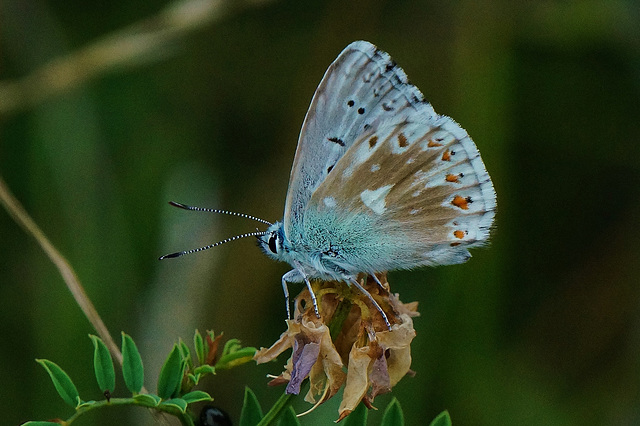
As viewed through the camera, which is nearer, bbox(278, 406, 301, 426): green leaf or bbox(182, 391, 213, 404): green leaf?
bbox(182, 391, 213, 404): green leaf

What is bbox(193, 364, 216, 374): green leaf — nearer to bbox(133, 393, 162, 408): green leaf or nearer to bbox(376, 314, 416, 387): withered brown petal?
bbox(133, 393, 162, 408): green leaf

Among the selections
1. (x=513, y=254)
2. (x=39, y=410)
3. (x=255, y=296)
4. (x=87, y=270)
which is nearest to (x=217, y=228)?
(x=255, y=296)

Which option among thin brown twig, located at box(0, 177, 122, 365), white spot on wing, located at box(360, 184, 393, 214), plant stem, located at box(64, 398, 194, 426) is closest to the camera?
plant stem, located at box(64, 398, 194, 426)

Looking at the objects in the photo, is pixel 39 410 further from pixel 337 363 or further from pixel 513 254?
pixel 513 254

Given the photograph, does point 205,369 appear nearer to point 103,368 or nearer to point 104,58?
point 103,368

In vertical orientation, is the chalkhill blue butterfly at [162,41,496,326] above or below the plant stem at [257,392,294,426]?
above

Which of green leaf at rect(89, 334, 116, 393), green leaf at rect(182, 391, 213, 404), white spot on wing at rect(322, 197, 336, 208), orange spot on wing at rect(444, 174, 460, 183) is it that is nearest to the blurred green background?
white spot on wing at rect(322, 197, 336, 208)
